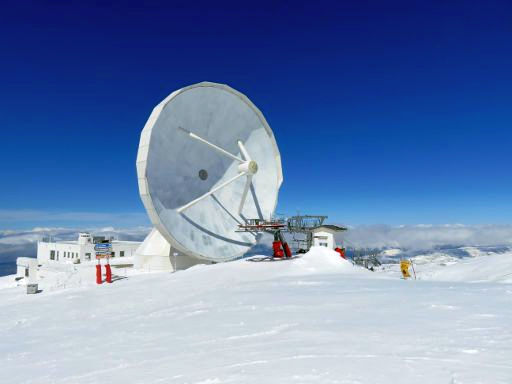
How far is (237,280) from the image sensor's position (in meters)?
19.3

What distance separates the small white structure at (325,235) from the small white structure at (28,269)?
2997cm

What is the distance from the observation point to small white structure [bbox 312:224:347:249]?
33.1m

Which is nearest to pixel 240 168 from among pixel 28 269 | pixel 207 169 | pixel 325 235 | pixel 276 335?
pixel 207 169

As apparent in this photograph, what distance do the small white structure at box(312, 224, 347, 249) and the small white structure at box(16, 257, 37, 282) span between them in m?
30.0

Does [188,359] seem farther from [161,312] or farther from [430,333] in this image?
[161,312]

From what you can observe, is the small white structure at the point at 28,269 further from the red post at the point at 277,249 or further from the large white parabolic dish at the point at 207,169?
the red post at the point at 277,249

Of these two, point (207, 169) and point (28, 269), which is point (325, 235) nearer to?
point (207, 169)

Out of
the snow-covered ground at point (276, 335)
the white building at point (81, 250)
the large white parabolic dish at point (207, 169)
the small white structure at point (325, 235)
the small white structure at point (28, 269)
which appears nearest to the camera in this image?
the snow-covered ground at point (276, 335)

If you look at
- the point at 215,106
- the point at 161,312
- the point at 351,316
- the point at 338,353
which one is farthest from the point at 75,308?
the point at 215,106

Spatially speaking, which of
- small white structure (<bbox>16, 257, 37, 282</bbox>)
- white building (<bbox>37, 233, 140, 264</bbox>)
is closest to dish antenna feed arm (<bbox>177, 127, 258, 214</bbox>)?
small white structure (<bbox>16, 257, 37, 282</bbox>)

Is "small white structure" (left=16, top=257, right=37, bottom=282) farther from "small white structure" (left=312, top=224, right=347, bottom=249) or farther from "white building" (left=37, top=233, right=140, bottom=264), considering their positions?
"small white structure" (left=312, top=224, right=347, bottom=249)

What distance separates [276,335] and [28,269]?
48.7 m

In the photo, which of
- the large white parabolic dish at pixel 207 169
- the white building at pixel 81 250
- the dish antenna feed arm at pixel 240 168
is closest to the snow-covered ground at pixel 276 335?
the large white parabolic dish at pixel 207 169

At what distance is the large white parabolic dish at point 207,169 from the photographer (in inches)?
999
